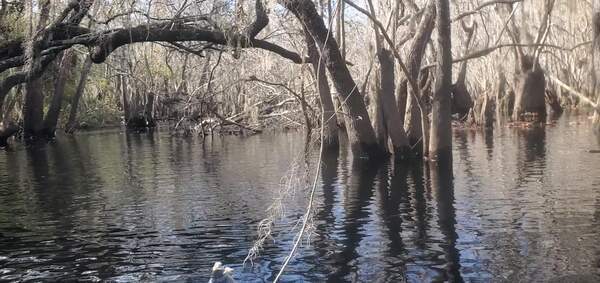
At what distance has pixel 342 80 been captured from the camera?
70.3ft

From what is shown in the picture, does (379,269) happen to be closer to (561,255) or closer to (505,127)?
(561,255)

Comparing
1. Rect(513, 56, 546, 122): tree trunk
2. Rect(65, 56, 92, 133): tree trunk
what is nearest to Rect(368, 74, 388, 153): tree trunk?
Rect(513, 56, 546, 122): tree trunk

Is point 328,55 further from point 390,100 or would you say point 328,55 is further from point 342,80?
point 390,100

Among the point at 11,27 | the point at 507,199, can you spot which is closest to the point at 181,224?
the point at 507,199

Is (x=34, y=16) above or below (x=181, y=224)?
above

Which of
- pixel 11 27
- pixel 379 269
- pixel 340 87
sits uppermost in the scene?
pixel 11 27

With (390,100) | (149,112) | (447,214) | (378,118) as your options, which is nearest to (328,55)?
(390,100)

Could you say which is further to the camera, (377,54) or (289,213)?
(377,54)

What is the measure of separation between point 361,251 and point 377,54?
13023mm

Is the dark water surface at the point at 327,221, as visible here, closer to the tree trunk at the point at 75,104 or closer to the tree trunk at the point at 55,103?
the tree trunk at the point at 55,103

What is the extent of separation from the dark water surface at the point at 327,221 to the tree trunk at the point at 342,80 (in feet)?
2.56

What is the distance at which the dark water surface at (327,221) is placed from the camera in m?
10.0

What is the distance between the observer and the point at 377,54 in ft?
75.2

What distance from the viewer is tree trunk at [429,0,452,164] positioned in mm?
19422
